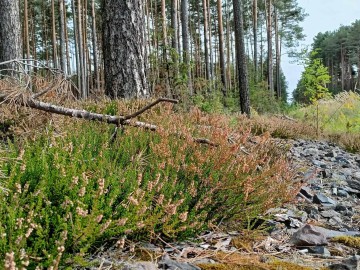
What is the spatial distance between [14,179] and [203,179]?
3.69ft

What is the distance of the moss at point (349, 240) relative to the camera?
2396 mm

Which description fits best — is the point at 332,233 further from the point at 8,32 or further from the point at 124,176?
the point at 8,32

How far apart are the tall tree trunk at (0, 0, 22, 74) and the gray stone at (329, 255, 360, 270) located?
780 centimetres

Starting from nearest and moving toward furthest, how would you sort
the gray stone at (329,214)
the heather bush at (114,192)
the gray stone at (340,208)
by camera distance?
the heather bush at (114,192) → the gray stone at (329,214) → the gray stone at (340,208)

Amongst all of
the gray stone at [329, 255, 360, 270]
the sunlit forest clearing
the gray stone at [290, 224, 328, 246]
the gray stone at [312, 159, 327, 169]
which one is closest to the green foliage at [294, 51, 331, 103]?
the sunlit forest clearing

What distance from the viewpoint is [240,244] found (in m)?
2.32

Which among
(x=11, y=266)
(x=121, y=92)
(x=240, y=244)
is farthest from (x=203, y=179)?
(x=121, y=92)

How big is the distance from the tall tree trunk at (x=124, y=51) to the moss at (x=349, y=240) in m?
3.88

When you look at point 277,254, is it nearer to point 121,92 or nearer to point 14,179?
point 14,179

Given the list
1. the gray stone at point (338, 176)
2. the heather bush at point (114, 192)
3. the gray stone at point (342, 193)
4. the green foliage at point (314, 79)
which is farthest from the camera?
the green foliage at point (314, 79)

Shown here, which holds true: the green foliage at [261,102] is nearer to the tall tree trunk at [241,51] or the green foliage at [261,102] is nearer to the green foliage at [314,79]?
the tall tree trunk at [241,51]

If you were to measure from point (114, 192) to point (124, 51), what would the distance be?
421 cm

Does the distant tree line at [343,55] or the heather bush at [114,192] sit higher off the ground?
the distant tree line at [343,55]

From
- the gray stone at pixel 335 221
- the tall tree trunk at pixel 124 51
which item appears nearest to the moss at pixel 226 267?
the gray stone at pixel 335 221
